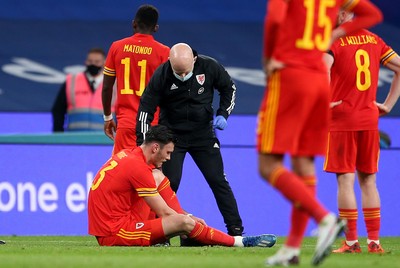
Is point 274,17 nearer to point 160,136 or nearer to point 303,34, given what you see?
point 303,34

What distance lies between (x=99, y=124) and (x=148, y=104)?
198 inches

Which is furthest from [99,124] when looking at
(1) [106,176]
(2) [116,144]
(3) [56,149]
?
(1) [106,176]

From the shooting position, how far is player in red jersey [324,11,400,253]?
9.26m

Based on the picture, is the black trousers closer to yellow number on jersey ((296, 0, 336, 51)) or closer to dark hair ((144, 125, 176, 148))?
dark hair ((144, 125, 176, 148))

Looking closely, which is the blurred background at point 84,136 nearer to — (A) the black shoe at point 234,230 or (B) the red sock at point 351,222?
(A) the black shoe at point 234,230

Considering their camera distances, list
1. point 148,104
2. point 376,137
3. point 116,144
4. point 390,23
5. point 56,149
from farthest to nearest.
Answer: point 390,23
point 56,149
point 116,144
point 148,104
point 376,137

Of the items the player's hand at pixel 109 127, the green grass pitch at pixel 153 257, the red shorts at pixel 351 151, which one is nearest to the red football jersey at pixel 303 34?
the green grass pitch at pixel 153 257

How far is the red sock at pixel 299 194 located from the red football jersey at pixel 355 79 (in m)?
2.31

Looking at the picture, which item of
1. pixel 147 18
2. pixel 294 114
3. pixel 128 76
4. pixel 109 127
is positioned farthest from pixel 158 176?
pixel 294 114

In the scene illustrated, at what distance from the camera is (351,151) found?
9.28 metres

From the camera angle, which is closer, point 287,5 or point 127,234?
point 287,5

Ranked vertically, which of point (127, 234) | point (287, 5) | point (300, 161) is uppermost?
point (287, 5)

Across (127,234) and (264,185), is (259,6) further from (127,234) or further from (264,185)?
(127,234)

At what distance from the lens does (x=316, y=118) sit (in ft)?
23.9
